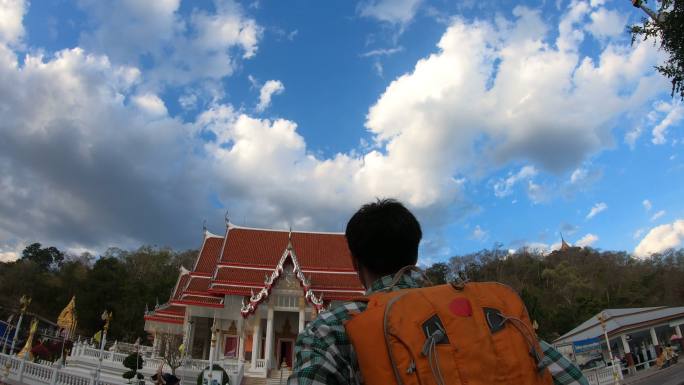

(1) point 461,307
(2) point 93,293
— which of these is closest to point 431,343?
(1) point 461,307

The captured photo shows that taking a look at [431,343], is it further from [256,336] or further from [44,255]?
[44,255]

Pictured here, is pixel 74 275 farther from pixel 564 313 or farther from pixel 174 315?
pixel 564 313

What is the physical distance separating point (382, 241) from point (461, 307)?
1.59 ft

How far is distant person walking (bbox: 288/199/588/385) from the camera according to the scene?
3.98ft

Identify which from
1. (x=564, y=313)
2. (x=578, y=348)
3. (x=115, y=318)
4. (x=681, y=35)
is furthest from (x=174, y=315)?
(x=564, y=313)

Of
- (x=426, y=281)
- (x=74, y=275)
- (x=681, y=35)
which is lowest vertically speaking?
(x=426, y=281)

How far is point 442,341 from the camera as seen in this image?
1.25 metres

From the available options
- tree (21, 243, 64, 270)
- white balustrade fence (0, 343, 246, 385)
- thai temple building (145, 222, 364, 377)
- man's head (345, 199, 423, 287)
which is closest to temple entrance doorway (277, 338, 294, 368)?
thai temple building (145, 222, 364, 377)

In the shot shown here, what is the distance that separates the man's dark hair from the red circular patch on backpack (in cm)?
43

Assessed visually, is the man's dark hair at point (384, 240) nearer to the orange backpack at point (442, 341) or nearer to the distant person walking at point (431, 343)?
the distant person walking at point (431, 343)

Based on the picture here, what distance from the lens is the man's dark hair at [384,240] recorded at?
1732 mm

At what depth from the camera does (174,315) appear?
2694cm

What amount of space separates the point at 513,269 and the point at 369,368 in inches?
Answer: 2666

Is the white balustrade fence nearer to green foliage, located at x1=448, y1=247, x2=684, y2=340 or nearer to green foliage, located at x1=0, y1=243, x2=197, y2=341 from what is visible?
green foliage, located at x1=0, y1=243, x2=197, y2=341
